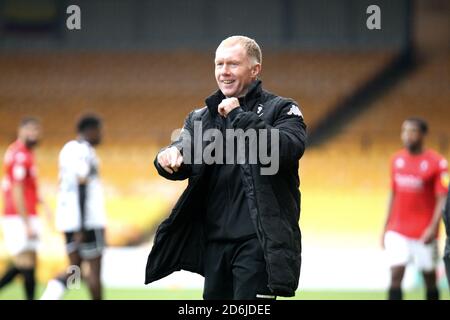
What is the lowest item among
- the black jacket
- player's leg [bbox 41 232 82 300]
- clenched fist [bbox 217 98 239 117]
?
player's leg [bbox 41 232 82 300]

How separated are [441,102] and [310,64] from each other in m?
2.84

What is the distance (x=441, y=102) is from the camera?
19516 millimetres

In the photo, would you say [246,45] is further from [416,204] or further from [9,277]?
[9,277]

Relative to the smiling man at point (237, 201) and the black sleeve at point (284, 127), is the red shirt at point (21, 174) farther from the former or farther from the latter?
the black sleeve at point (284, 127)

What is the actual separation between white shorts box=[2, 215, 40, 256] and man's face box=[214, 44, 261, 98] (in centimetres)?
584

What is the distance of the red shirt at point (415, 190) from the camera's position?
9836 mm

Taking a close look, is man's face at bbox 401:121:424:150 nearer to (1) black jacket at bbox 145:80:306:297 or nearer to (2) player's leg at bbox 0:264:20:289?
(2) player's leg at bbox 0:264:20:289

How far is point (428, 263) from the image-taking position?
971 centimetres

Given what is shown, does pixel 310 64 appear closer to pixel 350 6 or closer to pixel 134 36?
pixel 350 6

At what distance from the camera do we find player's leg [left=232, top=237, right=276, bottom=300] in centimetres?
496

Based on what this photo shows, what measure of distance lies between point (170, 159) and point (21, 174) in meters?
5.71

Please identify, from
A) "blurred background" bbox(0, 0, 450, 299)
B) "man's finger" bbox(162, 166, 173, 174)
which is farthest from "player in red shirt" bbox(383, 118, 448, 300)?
"blurred background" bbox(0, 0, 450, 299)
